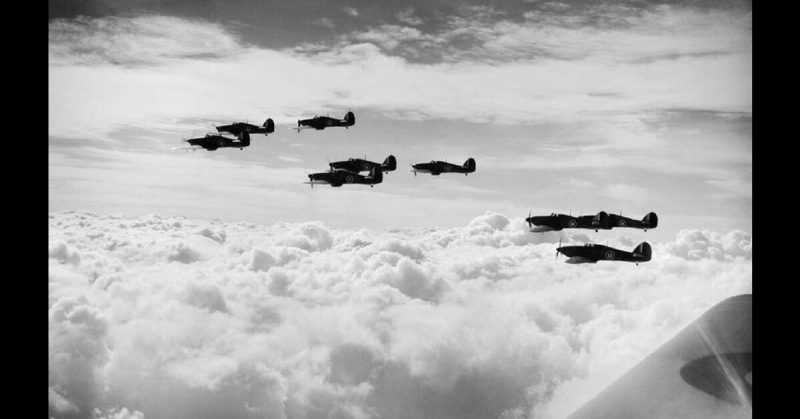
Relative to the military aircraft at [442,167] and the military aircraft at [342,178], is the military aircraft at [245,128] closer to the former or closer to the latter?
the military aircraft at [342,178]

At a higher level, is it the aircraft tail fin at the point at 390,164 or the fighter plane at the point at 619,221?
the aircraft tail fin at the point at 390,164

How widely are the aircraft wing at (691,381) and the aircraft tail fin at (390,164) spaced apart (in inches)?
198

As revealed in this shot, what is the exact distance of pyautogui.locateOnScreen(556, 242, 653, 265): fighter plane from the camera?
6828 millimetres

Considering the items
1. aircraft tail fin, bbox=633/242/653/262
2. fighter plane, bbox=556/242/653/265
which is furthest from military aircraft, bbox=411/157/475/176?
aircraft tail fin, bbox=633/242/653/262

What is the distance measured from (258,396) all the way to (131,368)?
15971 mm

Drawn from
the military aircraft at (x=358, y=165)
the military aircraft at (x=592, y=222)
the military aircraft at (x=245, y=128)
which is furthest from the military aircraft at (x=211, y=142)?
the military aircraft at (x=592, y=222)

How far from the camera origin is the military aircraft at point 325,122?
Result: 22.8ft

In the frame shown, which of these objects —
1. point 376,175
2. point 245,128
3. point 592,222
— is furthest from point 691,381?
point 245,128

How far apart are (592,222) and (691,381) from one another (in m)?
5.34

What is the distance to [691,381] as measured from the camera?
1.75 metres

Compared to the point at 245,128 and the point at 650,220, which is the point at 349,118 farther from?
the point at 650,220

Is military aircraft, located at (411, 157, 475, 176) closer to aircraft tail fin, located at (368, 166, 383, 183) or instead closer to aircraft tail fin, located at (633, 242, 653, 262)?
aircraft tail fin, located at (368, 166, 383, 183)
